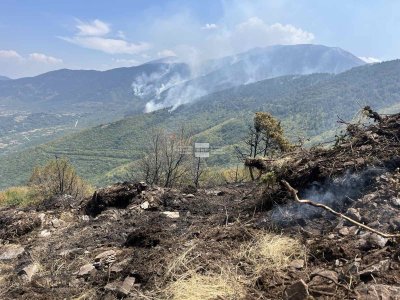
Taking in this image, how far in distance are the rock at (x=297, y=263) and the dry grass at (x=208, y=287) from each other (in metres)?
0.66

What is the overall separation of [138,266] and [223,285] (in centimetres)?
145

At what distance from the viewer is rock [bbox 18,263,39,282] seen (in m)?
6.28

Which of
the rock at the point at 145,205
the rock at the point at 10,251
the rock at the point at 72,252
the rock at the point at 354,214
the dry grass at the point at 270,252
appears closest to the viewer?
the dry grass at the point at 270,252

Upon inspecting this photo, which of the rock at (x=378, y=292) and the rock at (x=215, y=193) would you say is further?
the rock at (x=215, y=193)

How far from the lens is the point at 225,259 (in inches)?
210

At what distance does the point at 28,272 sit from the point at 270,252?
379 centimetres

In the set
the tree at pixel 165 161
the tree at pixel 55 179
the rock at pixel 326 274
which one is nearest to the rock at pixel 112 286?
the rock at pixel 326 274

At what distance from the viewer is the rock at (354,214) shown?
17.7ft

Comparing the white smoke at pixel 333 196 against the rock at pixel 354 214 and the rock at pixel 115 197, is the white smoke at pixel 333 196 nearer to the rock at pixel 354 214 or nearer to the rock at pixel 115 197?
the rock at pixel 354 214

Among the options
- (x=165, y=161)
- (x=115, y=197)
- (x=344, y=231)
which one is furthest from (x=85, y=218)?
(x=165, y=161)

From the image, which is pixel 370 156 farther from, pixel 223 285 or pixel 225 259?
pixel 223 285

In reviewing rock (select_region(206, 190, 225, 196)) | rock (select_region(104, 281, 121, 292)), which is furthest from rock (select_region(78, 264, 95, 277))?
rock (select_region(206, 190, 225, 196))

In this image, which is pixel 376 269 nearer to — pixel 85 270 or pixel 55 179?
pixel 85 270

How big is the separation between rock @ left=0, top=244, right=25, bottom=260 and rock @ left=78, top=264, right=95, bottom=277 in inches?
96.3
